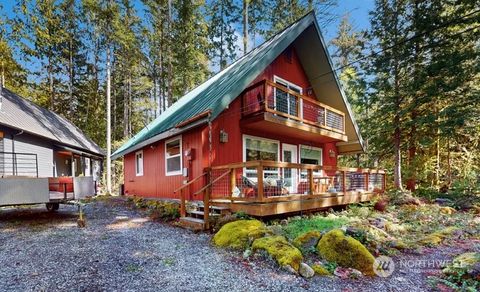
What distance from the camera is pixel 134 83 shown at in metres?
22.5

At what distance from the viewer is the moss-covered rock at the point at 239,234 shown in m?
4.81

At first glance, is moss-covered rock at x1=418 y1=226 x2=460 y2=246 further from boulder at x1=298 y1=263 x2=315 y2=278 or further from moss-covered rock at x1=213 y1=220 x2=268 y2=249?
moss-covered rock at x1=213 y1=220 x2=268 y2=249

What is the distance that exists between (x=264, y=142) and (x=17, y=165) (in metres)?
9.95

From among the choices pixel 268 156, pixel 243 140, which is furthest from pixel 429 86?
pixel 243 140

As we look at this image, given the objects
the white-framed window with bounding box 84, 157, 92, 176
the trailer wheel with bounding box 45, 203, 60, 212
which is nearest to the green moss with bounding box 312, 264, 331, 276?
the trailer wheel with bounding box 45, 203, 60, 212

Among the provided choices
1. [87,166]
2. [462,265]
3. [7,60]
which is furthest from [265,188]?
[87,166]

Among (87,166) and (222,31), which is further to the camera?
(222,31)

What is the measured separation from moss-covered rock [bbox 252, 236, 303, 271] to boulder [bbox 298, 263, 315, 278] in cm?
7

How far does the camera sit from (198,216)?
697cm

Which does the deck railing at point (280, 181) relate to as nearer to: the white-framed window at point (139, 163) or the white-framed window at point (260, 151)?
the white-framed window at point (260, 151)

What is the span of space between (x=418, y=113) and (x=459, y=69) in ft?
9.01

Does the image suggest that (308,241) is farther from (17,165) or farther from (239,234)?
(17,165)

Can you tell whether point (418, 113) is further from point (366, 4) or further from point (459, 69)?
point (366, 4)

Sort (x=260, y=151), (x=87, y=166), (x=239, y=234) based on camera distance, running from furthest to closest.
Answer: (x=87, y=166) < (x=260, y=151) < (x=239, y=234)
